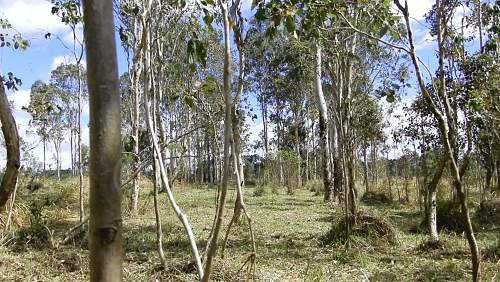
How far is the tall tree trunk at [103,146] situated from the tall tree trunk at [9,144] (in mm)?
3344

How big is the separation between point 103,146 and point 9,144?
3.44 meters

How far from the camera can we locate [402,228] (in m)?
9.07

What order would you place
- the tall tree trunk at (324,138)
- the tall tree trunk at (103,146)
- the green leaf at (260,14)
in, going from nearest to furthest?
the tall tree trunk at (103,146)
the green leaf at (260,14)
the tall tree trunk at (324,138)

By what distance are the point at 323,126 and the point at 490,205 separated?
17.8 ft

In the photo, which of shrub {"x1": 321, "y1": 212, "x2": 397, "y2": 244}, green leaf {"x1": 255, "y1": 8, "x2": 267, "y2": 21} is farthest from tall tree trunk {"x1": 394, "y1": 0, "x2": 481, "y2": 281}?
shrub {"x1": 321, "y1": 212, "x2": 397, "y2": 244}

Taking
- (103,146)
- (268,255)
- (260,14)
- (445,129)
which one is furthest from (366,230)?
(103,146)

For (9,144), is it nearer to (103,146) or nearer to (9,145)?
(9,145)

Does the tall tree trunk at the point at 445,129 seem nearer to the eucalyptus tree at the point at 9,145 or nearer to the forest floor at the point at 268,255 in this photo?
the forest floor at the point at 268,255

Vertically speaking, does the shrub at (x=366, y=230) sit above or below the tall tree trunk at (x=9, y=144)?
below

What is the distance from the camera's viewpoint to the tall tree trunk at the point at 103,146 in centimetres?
114

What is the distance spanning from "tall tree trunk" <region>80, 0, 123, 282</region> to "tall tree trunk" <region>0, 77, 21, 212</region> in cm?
334

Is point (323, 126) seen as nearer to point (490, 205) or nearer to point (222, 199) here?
point (490, 205)

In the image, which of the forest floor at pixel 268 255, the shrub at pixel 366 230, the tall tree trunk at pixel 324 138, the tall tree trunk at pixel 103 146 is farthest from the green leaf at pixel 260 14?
the tall tree trunk at pixel 324 138

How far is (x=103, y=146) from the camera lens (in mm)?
1158
